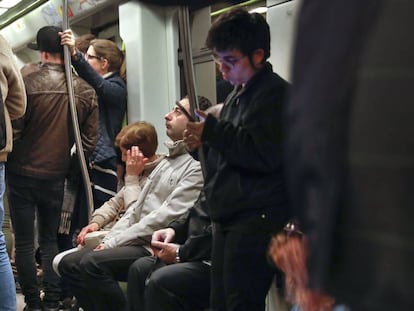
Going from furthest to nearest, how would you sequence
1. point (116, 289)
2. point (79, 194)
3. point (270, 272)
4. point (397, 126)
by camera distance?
point (79, 194) < point (116, 289) < point (270, 272) < point (397, 126)

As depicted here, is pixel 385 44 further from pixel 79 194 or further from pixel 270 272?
pixel 79 194

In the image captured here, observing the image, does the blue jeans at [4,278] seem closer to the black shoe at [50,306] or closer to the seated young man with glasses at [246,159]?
the black shoe at [50,306]

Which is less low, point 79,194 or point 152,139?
point 152,139

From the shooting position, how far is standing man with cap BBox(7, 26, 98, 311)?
3232 mm

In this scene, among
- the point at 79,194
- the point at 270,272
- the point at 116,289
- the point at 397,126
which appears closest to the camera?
the point at 397,126

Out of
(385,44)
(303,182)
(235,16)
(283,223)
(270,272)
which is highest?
(235,16)

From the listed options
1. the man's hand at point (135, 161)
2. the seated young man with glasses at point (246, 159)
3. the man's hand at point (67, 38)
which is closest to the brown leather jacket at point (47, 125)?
the man's hand at point (67, 38)

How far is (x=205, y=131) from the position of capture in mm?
1767

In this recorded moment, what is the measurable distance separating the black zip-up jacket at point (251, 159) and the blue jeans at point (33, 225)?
162 cm

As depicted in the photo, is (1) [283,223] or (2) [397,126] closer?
(2) [397,126]

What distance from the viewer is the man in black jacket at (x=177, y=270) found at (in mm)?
2344

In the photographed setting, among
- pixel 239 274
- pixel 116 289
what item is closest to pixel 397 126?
pixel 239 274

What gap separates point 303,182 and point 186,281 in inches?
67.8

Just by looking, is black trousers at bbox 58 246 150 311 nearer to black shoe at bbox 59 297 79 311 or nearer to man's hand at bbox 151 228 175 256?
man's hand at bbox 151 228 175 256
